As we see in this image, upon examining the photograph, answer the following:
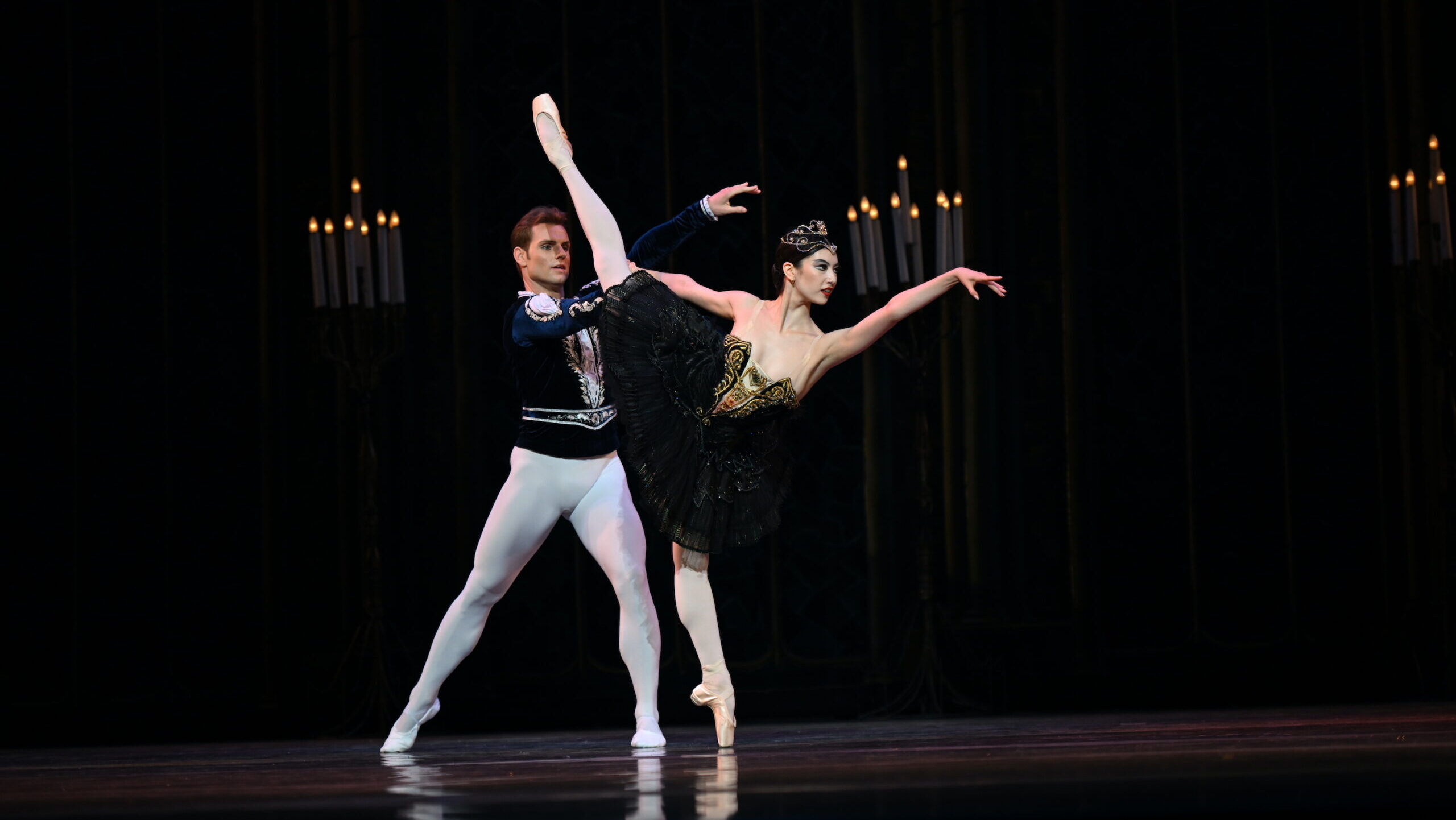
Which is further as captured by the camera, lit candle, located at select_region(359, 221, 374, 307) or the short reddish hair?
lit candle, located at select_region(359, 221, 374, 307)

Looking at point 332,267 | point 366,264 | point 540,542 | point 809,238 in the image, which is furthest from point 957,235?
point 332,267

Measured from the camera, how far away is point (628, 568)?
3936 mm


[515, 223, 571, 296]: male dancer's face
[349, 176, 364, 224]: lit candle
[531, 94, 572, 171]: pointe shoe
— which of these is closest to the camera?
[531, 94, 572, 171]: pointe shoe

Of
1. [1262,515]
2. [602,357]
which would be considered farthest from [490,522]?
[1262,515]

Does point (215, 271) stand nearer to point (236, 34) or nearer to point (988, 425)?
point (236, 34)

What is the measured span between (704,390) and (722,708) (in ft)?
2.82

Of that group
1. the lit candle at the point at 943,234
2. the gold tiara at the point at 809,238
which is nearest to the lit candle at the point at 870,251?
the lit candle at the point at 943,234

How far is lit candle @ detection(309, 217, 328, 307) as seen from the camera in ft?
17.4

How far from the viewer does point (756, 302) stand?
4062 millimetres

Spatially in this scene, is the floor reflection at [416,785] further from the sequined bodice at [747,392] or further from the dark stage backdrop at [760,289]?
the dark stage backdrop at [760,289]

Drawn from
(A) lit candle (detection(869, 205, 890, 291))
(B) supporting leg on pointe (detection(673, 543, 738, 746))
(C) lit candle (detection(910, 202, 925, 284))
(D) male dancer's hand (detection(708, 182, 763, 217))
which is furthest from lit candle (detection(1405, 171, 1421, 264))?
(B) supporting leg on pointe (detection(673, 543, 738, 746))

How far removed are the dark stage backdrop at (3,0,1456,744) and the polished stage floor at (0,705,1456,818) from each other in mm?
1381

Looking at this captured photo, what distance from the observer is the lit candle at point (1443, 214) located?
512 centimetres

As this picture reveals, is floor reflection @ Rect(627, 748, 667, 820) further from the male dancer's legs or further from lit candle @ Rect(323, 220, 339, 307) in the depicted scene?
lit candle @ Rect(323, 220, 339, 307)
